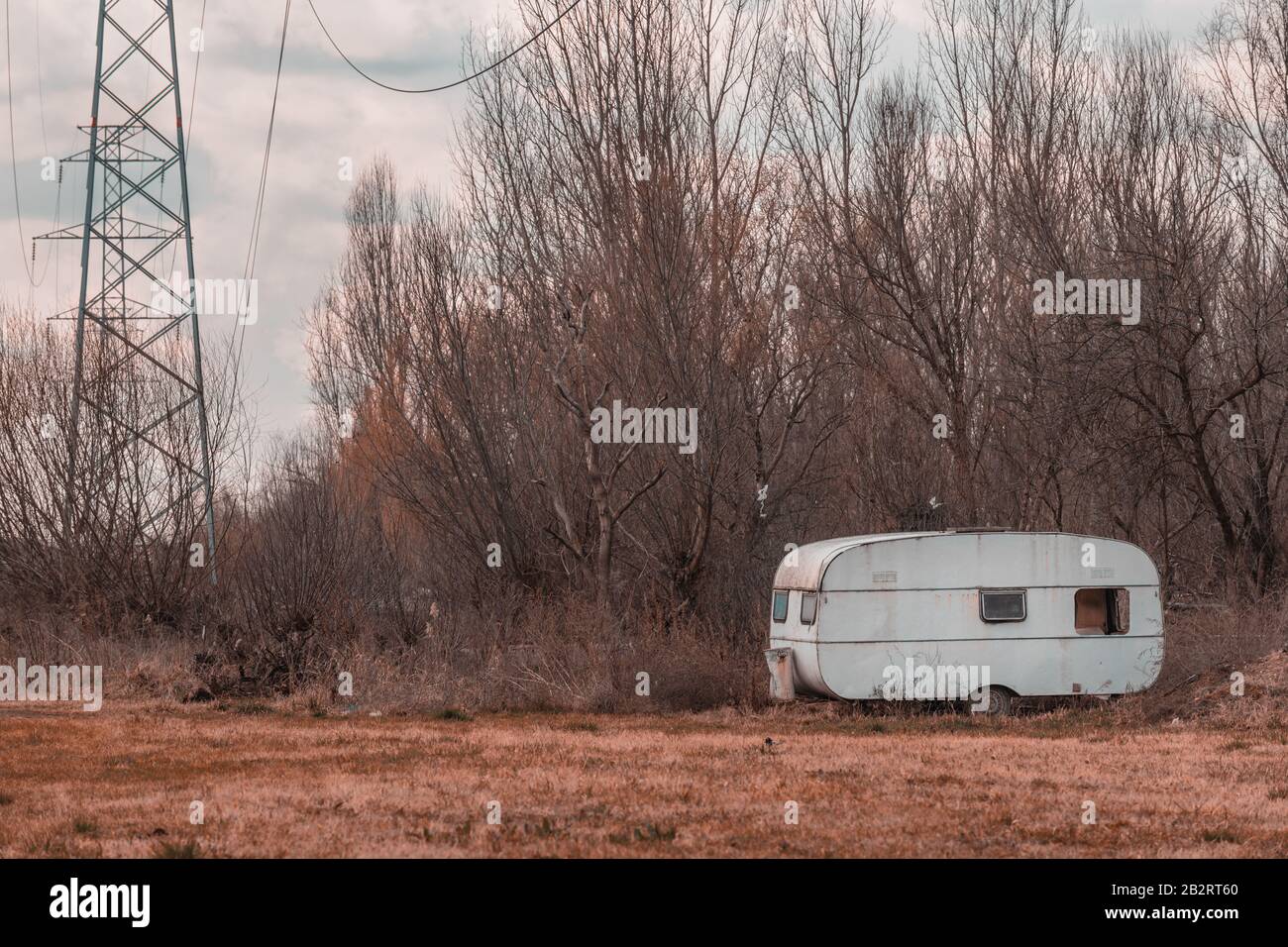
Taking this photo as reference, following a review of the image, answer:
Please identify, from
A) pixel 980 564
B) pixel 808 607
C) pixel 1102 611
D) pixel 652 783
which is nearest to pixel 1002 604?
pixel 980 564

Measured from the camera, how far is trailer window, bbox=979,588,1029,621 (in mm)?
18031

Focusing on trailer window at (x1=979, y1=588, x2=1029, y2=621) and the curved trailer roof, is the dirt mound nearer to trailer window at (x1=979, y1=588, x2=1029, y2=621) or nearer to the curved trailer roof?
the curved trailer roof

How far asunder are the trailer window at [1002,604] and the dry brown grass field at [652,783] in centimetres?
135

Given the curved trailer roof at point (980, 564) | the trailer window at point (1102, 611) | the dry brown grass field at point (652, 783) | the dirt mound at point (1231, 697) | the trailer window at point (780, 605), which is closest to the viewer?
the dry brown grass field at point (652, 783)

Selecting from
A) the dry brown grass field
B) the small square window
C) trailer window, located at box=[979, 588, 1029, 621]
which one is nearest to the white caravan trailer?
trailer window, located at box=[979, 588, 1029, 621]

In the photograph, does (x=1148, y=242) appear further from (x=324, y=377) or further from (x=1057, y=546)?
(x=324, y=377)

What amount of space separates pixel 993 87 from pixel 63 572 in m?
20.2

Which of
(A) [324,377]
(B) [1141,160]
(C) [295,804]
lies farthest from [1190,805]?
(A) [324,377]

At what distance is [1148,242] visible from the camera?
79.7 feet

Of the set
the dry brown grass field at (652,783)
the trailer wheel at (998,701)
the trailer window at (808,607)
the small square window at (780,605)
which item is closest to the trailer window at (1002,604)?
the trailer wheel at (998,701)

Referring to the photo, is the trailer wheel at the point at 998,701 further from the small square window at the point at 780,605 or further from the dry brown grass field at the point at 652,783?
the small square window at the point at 780,605

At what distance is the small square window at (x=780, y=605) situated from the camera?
62.4ft

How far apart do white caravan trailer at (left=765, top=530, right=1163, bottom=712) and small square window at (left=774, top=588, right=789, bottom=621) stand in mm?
655

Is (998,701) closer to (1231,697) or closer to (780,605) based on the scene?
(1231,697)
